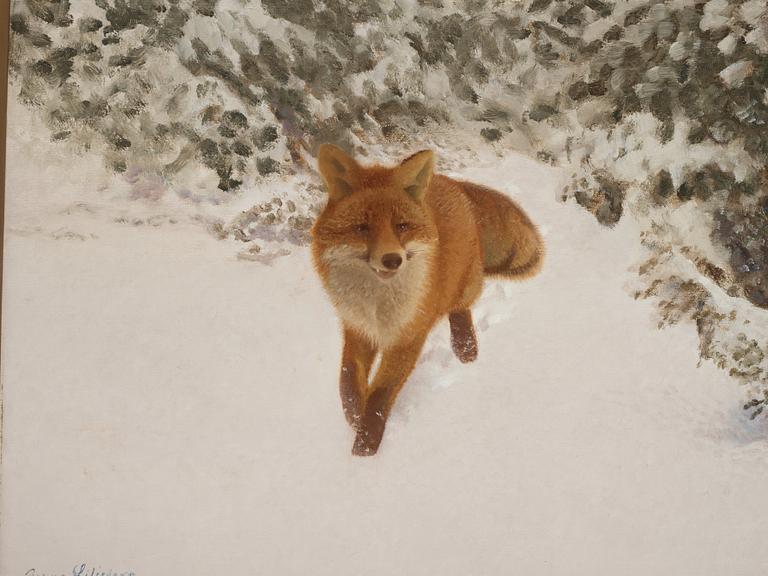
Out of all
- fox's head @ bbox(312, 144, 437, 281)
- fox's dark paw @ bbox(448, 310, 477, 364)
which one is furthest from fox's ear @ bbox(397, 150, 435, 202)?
fox's dark paw @ bbox(448, 310, 477, 364)

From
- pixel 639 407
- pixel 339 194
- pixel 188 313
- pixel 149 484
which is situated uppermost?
pixel 339 194

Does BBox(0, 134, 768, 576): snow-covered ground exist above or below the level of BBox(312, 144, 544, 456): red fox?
below

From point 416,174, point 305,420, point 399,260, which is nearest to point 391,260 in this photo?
point 399,260

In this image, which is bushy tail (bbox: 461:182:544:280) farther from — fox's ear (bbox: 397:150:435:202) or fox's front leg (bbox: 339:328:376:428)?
fox's front leg (bbox: 339:328:376:428)

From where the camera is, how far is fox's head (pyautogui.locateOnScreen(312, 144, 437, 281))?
4.02ft

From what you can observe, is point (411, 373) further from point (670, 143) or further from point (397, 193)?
point (670, 143)

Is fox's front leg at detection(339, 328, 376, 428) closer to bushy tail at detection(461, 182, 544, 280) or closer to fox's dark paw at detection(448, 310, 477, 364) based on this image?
fox's dark paw at detection(448, 310, 477, 364)

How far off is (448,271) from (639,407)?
0.50 meters

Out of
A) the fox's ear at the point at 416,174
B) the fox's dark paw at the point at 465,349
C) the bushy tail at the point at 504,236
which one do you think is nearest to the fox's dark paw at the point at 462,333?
the fox's dark paw at the point at 465,349

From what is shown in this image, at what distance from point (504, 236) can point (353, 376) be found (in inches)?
16.8

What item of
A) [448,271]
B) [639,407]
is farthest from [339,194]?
[639,407]

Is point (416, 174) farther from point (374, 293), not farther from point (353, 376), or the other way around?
point (353, 376)

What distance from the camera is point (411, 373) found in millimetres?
1264

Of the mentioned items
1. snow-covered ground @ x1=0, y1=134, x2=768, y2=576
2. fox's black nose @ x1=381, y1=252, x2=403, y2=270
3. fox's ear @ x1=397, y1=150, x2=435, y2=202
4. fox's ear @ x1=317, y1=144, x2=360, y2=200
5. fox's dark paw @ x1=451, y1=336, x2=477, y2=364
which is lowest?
snow-covered ground @ x1=0, y1=134, x2=768, y2=576
